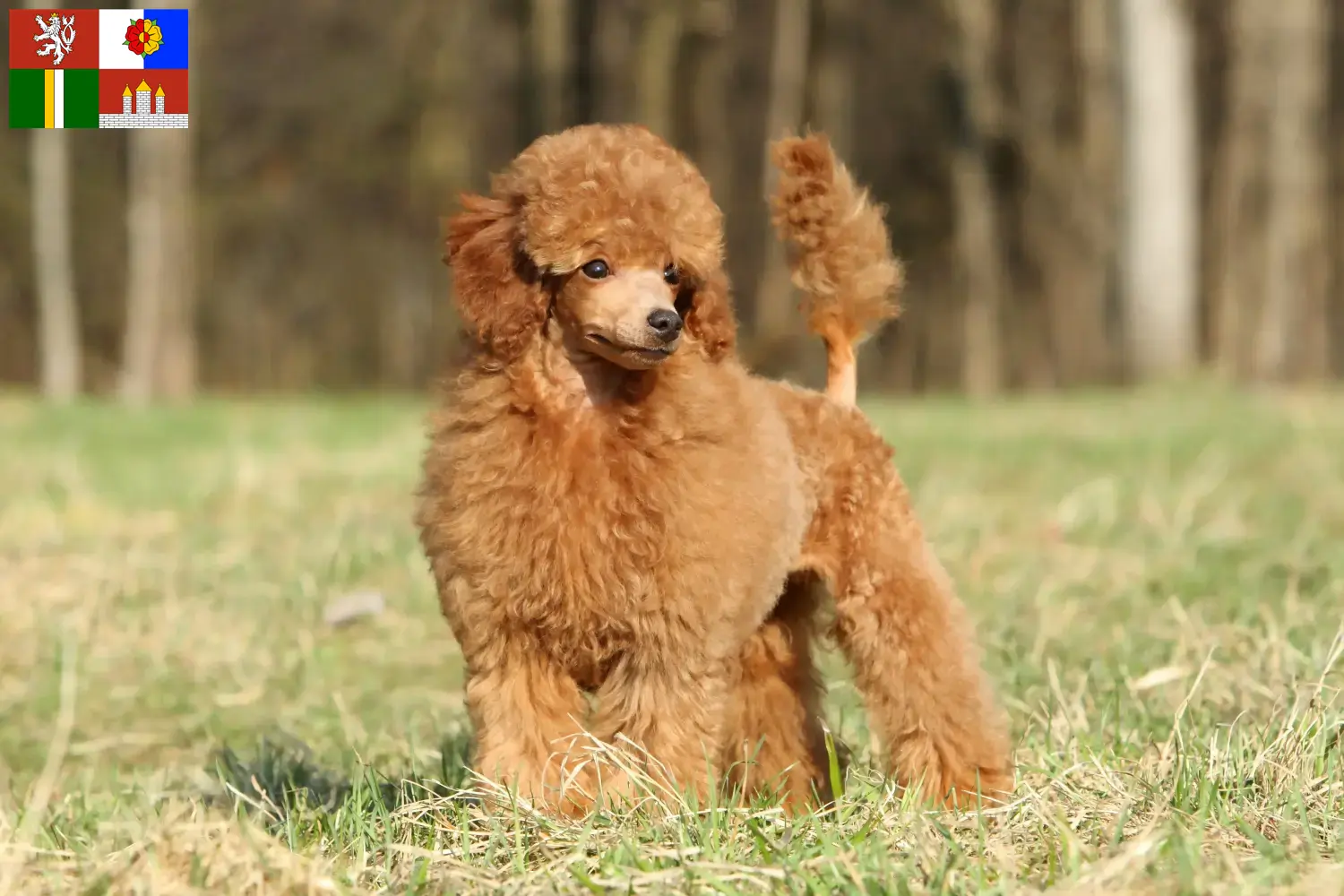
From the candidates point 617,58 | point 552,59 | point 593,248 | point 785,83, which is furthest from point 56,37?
point 785,83

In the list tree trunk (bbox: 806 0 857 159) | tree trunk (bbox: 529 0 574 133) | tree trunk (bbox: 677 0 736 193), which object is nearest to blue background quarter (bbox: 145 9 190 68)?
tree trunk (bbox: 529 0 574 133)

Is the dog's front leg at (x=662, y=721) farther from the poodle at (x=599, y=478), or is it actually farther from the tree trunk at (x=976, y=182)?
the tree trunk at (x=976, y=182)

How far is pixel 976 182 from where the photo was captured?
2319cm

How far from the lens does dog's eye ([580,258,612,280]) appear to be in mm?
2977

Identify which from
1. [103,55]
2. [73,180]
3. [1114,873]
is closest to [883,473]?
[1114,873]

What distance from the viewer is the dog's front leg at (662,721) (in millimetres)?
2947

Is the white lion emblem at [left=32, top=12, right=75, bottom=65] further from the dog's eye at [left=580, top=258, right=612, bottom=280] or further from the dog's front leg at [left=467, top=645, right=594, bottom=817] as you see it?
the dog's front leg at [left=467, top=645, right=594, bottom=817]

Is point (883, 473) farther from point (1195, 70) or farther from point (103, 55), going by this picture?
point (1195, 70)

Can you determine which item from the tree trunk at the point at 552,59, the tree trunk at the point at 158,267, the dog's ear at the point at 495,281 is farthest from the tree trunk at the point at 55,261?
the dog's ear at the point at 495,281

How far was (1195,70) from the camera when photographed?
25.1 metres

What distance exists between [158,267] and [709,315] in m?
17.5

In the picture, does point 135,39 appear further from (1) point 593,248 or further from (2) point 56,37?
(1) point 593,248

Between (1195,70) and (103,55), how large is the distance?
23.0m

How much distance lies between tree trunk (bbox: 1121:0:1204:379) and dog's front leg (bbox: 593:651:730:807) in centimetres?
1051
